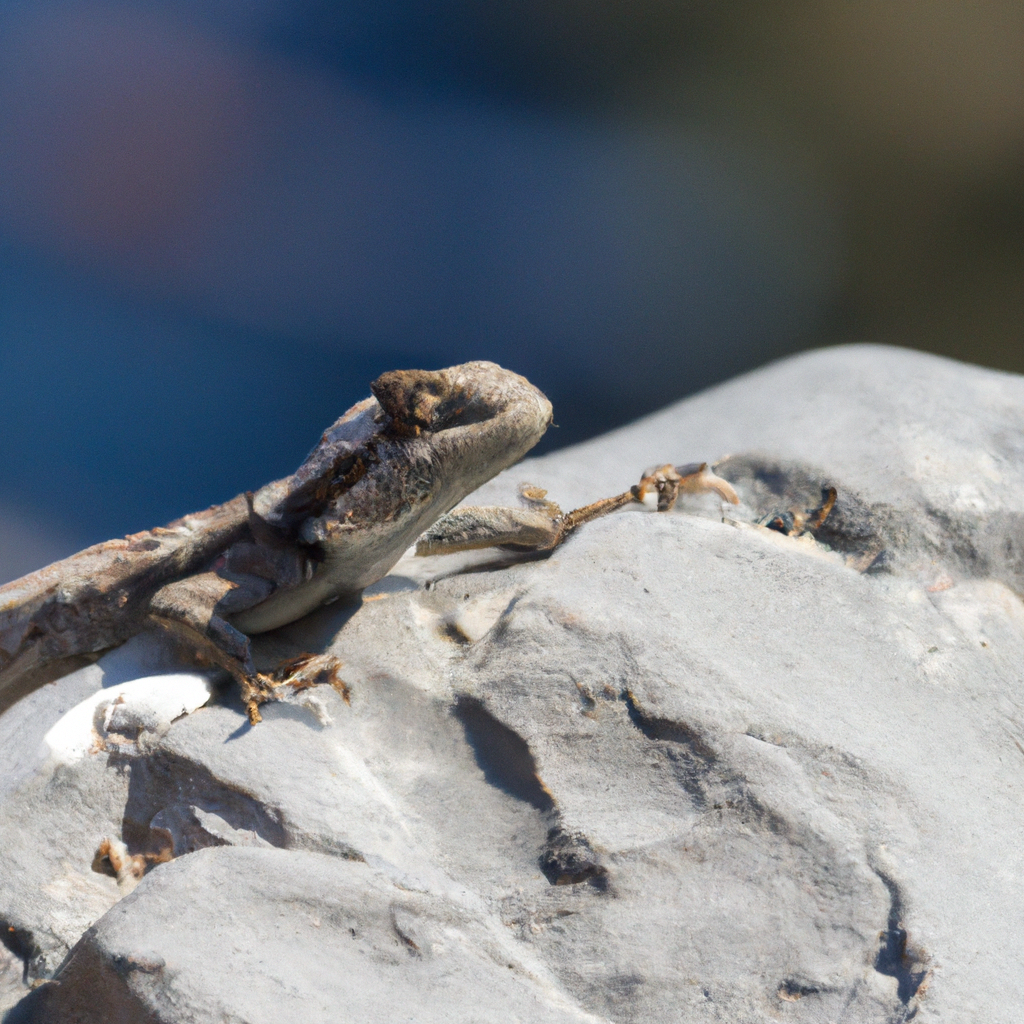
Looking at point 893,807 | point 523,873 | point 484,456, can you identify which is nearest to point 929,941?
point 893,807

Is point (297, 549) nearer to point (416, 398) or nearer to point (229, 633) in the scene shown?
point (229, 633)

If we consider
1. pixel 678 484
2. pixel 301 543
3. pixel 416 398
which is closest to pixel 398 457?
pixel 416 398

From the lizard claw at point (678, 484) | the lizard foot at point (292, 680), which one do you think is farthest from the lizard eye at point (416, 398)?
the lizard claw at point (678, 484)

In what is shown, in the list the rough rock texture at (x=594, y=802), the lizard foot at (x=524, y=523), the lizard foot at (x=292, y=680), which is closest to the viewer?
the rough rock texture at (x=594, y=802)

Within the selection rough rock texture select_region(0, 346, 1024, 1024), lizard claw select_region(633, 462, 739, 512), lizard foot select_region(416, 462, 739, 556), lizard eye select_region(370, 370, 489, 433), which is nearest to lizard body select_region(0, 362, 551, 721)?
lizard eye select_region(370, 370, 489, 433)

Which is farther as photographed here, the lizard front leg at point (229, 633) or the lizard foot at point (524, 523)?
the lizard foot at point (524, 523)

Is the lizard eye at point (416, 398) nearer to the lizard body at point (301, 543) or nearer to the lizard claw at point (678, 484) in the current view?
the lizard body at point (301, 543)
